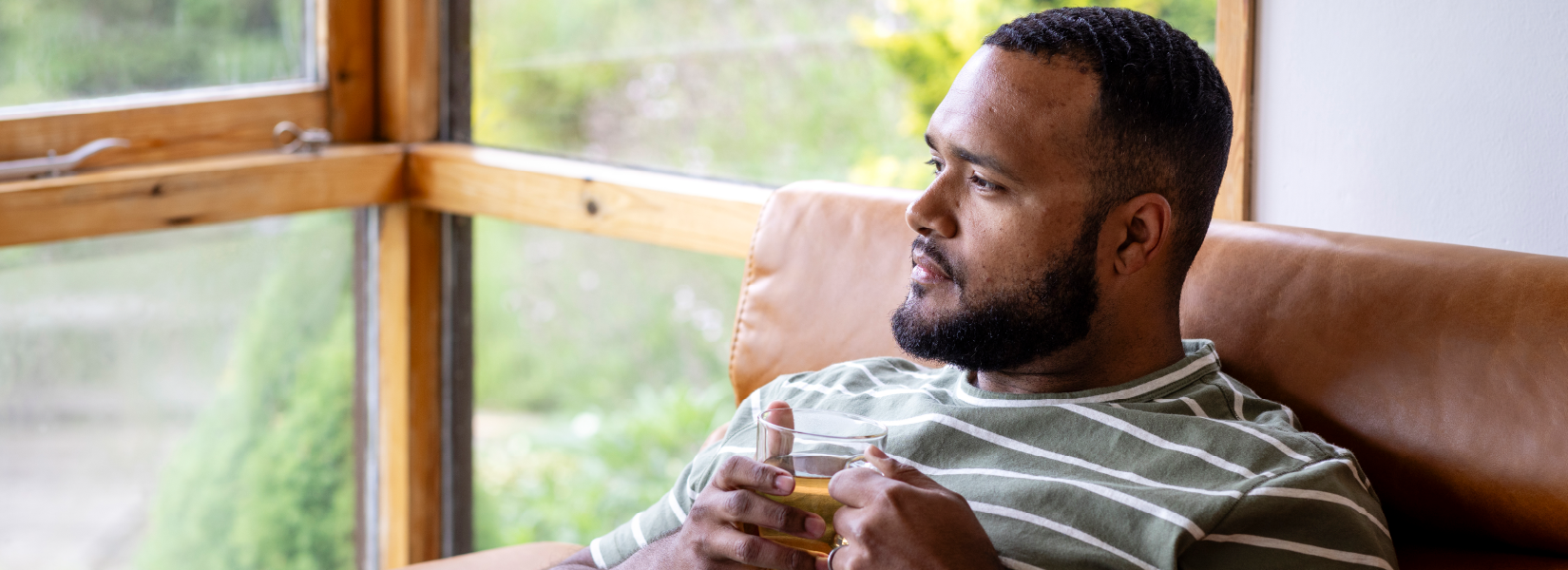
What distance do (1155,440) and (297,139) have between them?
173 centimetres

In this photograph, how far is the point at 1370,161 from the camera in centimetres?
135

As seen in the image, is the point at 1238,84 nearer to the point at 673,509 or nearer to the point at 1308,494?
the point at 1308,494

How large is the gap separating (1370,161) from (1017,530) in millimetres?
632

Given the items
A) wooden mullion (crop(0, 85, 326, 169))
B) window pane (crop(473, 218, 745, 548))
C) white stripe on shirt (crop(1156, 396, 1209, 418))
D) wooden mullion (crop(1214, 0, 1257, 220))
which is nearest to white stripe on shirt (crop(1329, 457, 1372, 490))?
white stripe on shirt (crop(1156, 396, 1209, 418))

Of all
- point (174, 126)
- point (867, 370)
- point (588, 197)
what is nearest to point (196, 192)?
point (174, 126)

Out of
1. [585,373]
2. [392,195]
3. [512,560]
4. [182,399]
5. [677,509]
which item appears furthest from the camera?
[585,373]

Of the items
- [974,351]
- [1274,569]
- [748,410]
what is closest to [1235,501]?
[1274,569]

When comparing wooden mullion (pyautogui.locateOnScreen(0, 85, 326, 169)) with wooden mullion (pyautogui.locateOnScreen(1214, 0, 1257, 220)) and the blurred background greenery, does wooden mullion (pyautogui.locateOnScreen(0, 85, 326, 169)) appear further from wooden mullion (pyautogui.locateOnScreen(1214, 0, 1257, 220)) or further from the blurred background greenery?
wooden mullion (pyautogui.locateOnScreen(1214, 0, 1257, 220))

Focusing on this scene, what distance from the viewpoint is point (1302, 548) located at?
0.93 m

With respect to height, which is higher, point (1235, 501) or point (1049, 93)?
point (1049, 93)

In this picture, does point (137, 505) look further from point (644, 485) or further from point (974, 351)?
point (974, 351)

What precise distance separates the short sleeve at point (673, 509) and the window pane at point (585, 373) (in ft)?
3.96

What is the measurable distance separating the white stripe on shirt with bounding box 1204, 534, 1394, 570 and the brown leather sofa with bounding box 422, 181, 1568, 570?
119 mm

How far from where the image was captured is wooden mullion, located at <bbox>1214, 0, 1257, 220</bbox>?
4.66 ft
